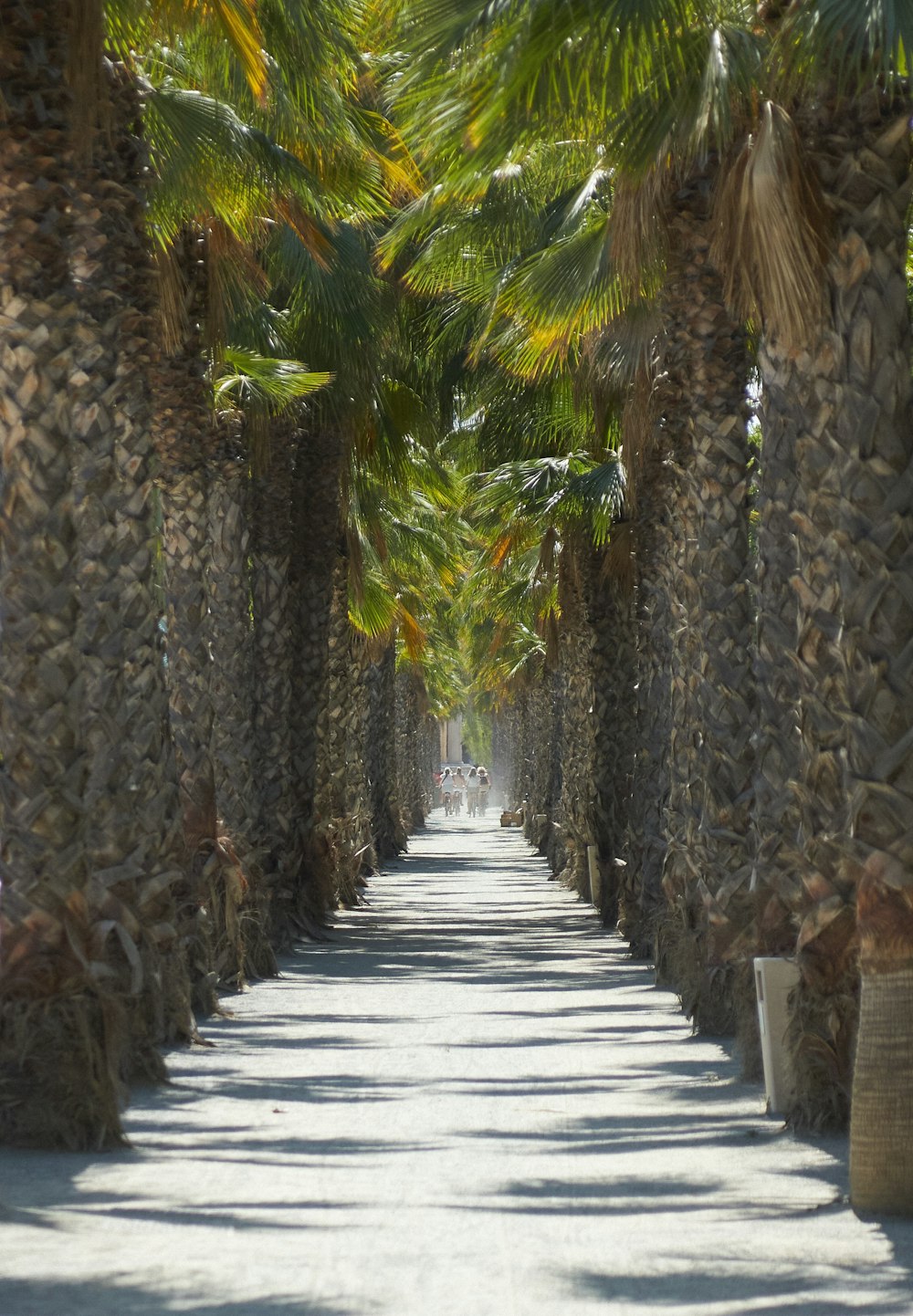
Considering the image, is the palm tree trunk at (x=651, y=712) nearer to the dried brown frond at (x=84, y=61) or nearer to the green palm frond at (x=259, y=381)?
the green palm frond at (x=259, y=381)

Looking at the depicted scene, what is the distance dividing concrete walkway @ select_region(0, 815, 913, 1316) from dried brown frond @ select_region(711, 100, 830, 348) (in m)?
3.45

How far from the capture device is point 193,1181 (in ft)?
23.3

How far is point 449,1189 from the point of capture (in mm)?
6953

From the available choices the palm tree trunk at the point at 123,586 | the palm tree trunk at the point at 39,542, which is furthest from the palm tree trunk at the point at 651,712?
the palm tree trunk at the point at 39,542

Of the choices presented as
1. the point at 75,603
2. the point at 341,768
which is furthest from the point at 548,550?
the point at 75,603

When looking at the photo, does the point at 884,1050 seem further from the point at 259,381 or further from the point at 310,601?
the point at 310,601

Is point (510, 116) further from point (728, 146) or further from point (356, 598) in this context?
point (356, 598)

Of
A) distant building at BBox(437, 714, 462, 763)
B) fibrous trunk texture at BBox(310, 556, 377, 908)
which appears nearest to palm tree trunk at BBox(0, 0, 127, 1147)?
fibrous trunk texture at BBox(310, 556, 377, 908)

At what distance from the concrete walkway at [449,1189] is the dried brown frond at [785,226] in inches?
136

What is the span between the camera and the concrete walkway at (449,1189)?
17.9 feet

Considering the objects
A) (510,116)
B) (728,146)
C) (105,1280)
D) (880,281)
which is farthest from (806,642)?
(105,1280)

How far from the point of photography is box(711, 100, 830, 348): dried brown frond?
746cm

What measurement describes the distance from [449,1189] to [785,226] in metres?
3.97

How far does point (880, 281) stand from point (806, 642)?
1601 mm
